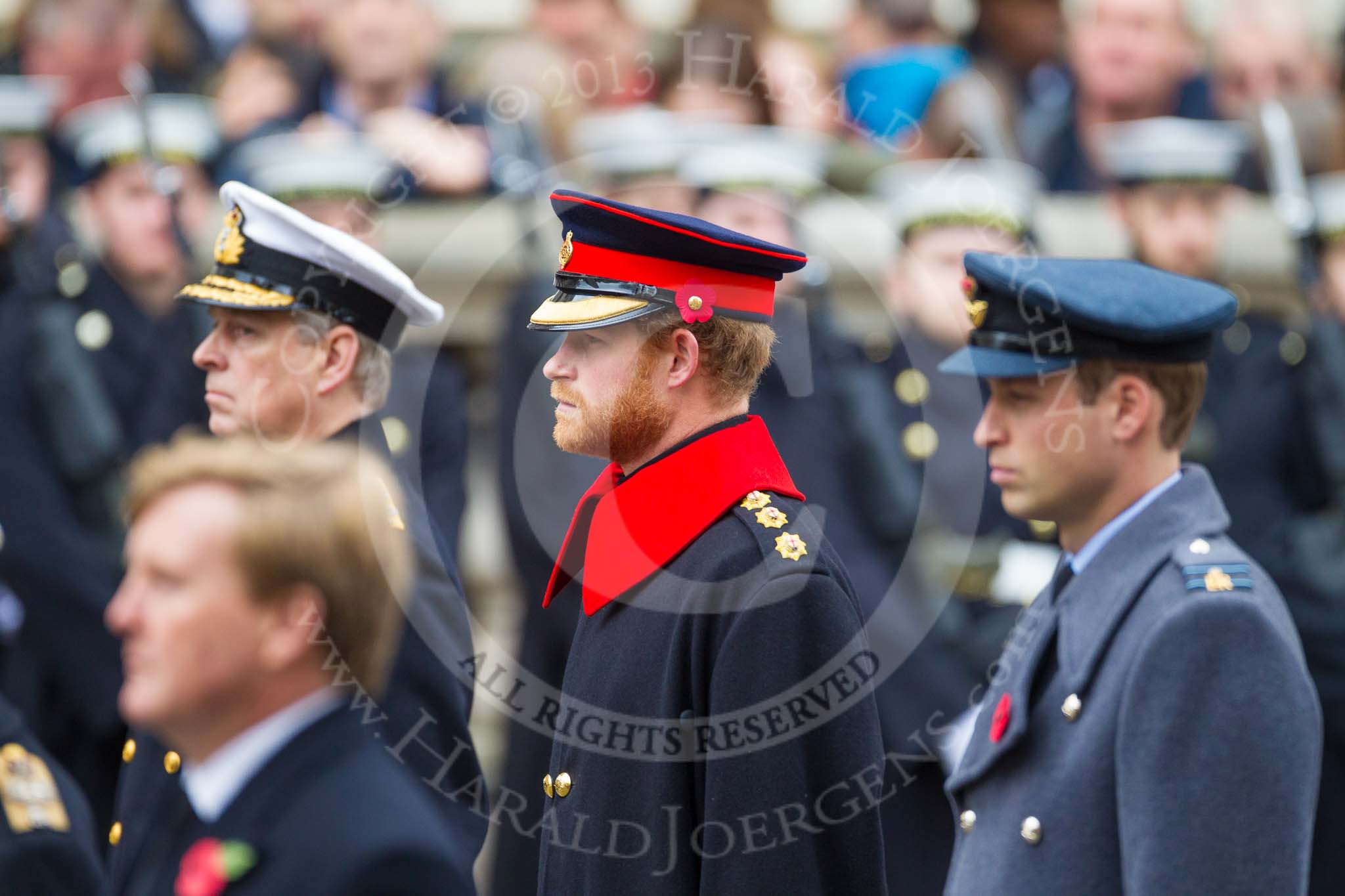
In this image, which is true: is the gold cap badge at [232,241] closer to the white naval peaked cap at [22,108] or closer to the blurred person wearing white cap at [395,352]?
the blurred person wearing white cap at [395,352]

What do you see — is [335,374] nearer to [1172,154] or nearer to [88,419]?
[88,419]

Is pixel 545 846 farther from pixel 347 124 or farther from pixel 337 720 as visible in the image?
pixel 347 124

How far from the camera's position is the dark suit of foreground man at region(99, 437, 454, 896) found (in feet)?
8.71

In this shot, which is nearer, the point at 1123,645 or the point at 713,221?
the point at 1123,645

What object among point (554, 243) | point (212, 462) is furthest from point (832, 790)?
point (554, 243)

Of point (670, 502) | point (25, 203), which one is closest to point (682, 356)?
point (670, 502)

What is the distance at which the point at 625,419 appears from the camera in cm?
342

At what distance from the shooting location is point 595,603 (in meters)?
3.49

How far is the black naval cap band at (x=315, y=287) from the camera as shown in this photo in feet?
14.1

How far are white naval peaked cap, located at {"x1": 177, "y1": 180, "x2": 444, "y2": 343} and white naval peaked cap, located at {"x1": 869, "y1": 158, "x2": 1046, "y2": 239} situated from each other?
8.14 feet

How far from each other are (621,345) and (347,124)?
4.15m

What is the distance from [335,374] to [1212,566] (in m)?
1.95

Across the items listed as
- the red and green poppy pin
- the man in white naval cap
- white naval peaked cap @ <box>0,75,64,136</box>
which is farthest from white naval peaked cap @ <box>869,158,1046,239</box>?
the red and green poppy pin

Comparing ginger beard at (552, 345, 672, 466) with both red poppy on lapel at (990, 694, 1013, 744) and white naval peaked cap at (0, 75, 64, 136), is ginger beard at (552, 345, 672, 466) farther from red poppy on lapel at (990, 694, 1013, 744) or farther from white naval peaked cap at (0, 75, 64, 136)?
white naval peaked cap at (0, 75, 64, 136)
